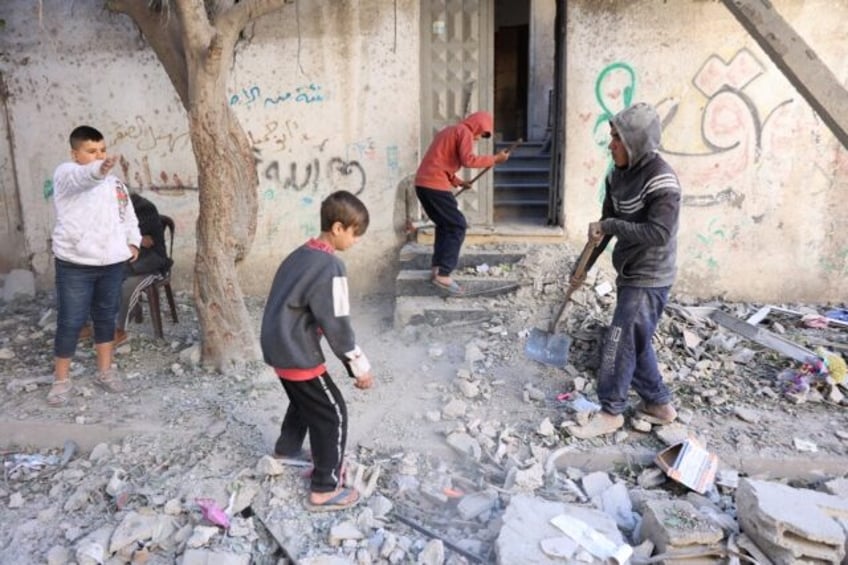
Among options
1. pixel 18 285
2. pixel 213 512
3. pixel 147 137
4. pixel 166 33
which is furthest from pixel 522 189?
pixel 18 285

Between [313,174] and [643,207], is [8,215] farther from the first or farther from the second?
[643,207]

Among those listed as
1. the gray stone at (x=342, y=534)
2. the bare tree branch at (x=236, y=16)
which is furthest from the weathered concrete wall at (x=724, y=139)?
the gray stone at (x=342, y=534)

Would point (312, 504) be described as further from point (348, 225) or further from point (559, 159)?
point (559, 159)

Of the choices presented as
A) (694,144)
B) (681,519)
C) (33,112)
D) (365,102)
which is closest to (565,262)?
(694,144)

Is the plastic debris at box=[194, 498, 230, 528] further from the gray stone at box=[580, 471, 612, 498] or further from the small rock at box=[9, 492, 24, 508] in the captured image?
the gray stone at box=[580, 471, 612, 498]

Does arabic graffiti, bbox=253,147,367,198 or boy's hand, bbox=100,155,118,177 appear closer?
boy's hand, bbox=100,155,118,177

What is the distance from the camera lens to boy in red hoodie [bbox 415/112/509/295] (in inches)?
203

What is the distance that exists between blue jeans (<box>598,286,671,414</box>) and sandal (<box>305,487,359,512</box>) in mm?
1555

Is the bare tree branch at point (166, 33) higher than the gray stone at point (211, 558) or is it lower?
higher

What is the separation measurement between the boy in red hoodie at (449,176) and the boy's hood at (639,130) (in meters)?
1.91

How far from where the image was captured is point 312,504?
10.0ft

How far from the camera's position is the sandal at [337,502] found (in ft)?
10.00

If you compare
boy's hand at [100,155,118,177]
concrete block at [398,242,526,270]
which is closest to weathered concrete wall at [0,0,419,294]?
concrete block at [398,242,526,270]

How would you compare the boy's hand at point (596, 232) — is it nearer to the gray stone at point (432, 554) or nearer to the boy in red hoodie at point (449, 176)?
the boy in red hoodie at point (449, 176)
